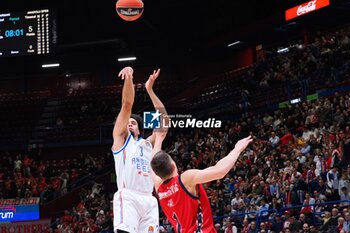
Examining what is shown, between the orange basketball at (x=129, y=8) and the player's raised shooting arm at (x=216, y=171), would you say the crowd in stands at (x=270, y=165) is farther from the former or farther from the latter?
the player's raised shooting arm at (x=216, y=171)

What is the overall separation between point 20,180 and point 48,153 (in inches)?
154

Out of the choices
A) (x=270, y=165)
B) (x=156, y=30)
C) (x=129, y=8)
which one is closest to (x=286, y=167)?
(x=270, y=165)

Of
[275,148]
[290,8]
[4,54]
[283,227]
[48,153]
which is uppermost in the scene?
[290,8]

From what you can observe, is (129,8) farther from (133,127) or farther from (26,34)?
(26,34)

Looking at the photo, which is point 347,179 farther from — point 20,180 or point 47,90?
point 47,90

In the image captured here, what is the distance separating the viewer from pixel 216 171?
17.0ft

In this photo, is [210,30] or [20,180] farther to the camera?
[210,30]

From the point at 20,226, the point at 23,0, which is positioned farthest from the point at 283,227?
the point at 23,0

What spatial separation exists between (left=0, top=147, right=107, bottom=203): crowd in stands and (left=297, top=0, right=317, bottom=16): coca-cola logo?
11268 mm

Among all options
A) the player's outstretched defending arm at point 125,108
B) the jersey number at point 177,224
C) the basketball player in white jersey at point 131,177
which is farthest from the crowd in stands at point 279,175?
the jersey number at point 177,224

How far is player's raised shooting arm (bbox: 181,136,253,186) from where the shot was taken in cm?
517

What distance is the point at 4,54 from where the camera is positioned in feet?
71.9

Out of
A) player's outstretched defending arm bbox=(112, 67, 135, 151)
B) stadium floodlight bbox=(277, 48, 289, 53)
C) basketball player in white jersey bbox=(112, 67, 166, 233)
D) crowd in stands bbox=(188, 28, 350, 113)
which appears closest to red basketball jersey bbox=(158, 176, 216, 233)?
basketball player in white jersey bbox=(112, 67, 166, 233)

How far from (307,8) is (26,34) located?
1169cm
